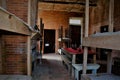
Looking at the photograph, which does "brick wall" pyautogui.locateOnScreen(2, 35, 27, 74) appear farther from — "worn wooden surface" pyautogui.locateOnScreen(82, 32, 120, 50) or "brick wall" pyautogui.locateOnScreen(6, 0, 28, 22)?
"worn wooden surface" pyautogui.locateOnScreen(82, 32, 120, 50)

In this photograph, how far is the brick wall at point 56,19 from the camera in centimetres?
1306

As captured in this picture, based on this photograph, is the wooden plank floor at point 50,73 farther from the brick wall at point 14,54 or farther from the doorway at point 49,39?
the doorway at point 49,39

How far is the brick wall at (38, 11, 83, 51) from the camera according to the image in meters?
13.1

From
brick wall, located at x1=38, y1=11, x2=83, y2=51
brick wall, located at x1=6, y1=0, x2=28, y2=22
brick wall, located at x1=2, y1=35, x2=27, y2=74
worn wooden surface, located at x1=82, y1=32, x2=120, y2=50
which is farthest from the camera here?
brick wall, located at x1=38, y1=11, x2=83, y2=51

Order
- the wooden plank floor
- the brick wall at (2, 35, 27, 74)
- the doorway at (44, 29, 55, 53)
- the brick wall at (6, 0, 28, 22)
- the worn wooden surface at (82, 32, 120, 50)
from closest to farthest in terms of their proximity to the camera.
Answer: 1. the worn wooden surface at (82, 32, 120, 50)
2. the brick wall at (2, 35, 27, 74)
3. the brick wall at (6, 0, 28, 22)
4. the wooden plank floor
5. the doorway at (44, 29, 55, 53)

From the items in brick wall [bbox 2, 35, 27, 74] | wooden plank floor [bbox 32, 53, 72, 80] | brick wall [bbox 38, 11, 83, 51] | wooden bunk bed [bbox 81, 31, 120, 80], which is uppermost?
brick wall [bbox 38, 11, 83, 51]

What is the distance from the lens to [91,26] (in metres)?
11.0

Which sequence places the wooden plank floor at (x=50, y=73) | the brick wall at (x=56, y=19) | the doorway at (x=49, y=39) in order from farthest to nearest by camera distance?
the doorway at (x=49, y=39) < the brick wall at (x=56, y=19) < the wooden plank floor at (x=50, y=73)

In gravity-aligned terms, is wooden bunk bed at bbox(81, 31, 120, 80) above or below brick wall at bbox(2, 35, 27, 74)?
above

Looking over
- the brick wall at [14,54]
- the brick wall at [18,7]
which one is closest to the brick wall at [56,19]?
the brick wall at [18,7]

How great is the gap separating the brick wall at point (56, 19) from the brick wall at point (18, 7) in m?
8.64

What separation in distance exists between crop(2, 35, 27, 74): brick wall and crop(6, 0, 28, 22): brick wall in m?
0.60

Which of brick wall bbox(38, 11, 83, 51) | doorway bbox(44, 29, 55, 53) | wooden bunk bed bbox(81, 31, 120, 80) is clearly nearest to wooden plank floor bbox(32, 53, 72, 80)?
wooden bunk bed bbox(81, 31, 120, 80)

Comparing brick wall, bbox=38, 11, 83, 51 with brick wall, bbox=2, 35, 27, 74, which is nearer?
brick wall, bbox=2, 35, 27, 74
